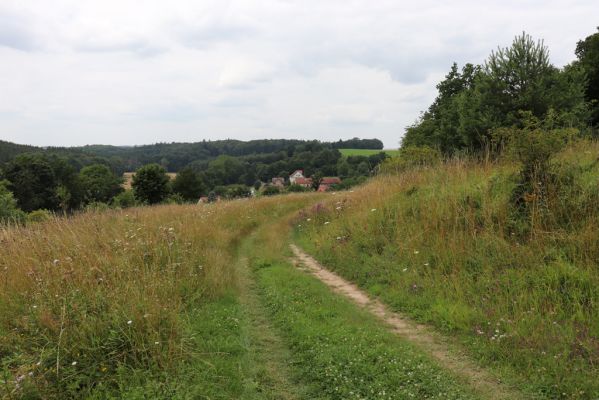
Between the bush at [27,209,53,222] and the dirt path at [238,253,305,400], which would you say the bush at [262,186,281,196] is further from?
the dirt path at [238,253,305,400]

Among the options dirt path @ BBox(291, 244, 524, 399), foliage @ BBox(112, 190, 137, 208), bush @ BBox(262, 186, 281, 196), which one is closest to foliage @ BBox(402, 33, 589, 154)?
dirt path @ BBox(291, 244, 524, 399)

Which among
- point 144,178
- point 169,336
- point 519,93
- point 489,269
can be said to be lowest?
point 169,336

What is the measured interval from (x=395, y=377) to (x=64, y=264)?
4997mm

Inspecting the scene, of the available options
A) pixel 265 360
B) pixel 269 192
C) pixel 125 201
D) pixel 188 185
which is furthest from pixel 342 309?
pixel 188 185

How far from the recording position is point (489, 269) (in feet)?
20.2

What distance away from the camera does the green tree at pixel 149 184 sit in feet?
173

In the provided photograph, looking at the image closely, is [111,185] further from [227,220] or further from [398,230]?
[398,230]

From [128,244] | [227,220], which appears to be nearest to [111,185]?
[227,220]

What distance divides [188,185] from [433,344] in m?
62.7

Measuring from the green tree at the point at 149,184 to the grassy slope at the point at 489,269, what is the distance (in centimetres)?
4736

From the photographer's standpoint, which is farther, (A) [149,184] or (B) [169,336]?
(A) [149,184]

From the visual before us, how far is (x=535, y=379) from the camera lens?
12.5ft

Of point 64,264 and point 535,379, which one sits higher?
point 64,264

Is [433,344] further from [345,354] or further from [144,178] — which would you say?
[144,178]
